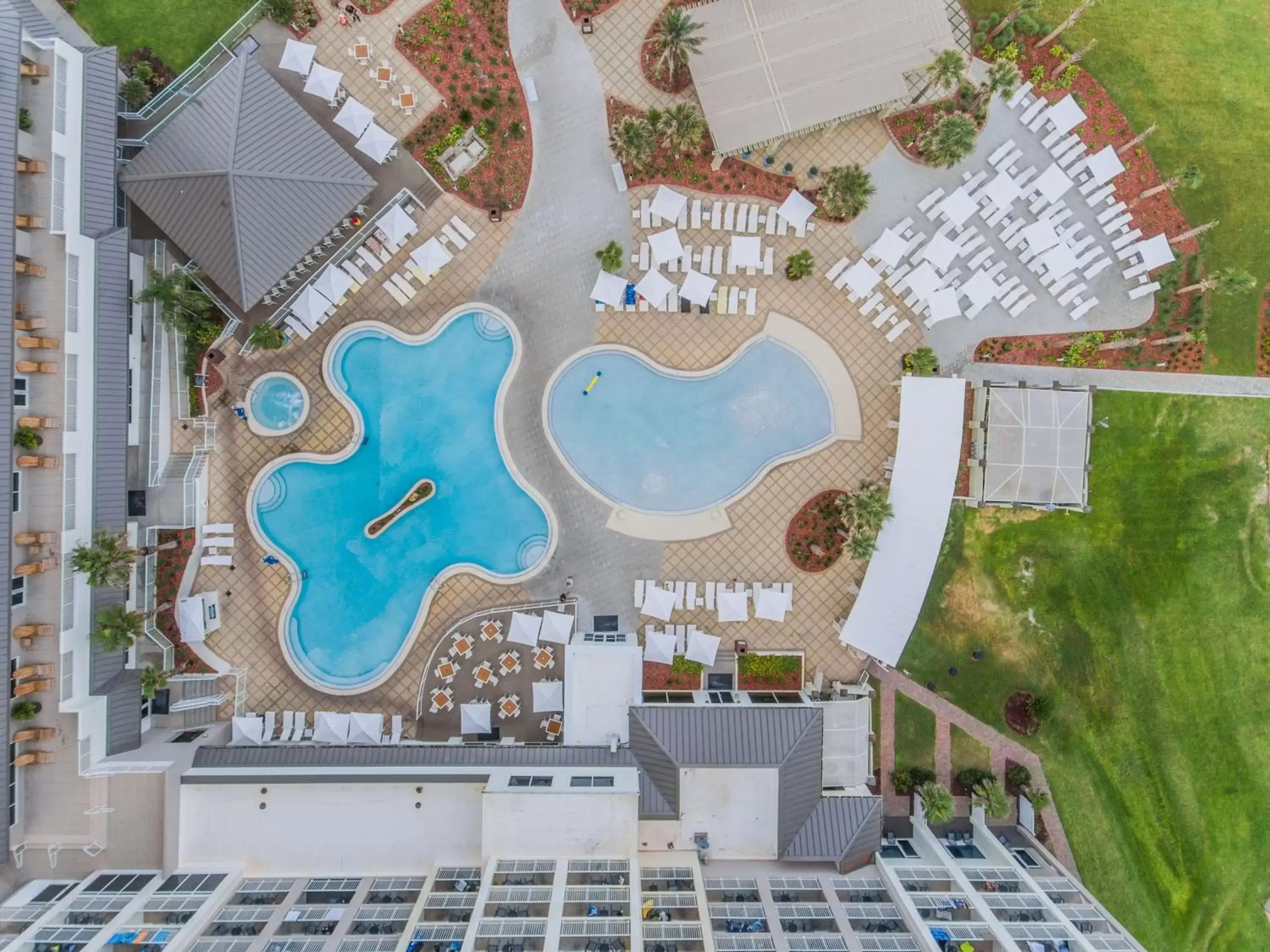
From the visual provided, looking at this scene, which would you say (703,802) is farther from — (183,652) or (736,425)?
(183,652)

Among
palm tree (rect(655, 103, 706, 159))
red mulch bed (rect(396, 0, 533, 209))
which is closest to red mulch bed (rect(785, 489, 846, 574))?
palm tree (rect(655, 103, 706, 159))

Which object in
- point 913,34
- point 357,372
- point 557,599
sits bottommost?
point 557,599

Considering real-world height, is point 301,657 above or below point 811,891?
above

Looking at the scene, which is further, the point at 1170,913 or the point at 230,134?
→ the point at 1170,913

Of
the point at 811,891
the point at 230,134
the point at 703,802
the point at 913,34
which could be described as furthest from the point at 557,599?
the point at 913,34

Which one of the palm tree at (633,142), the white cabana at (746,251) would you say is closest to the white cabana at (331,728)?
the white cabana at (746,251)

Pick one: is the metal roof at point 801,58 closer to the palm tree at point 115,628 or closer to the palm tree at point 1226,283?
the palm tree at point 1226,283

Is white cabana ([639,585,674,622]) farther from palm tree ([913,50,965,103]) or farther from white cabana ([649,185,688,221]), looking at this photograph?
palm tree ([913,50,965,103])
